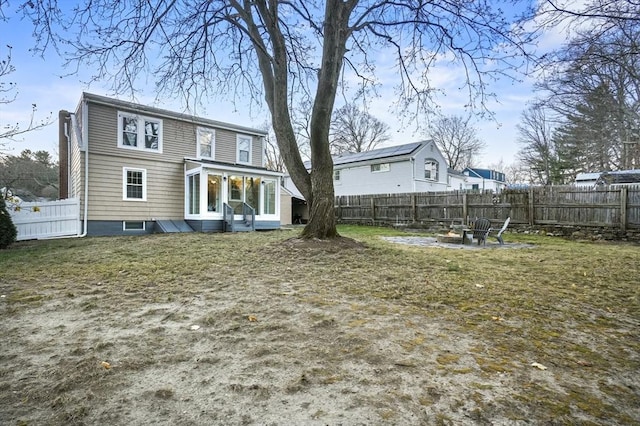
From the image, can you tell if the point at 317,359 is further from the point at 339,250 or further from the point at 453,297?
the point at 339,250

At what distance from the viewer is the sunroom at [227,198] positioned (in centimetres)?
1348

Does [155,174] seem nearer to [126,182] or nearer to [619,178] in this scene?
[126,182]

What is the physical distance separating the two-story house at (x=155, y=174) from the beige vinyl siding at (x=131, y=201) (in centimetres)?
3

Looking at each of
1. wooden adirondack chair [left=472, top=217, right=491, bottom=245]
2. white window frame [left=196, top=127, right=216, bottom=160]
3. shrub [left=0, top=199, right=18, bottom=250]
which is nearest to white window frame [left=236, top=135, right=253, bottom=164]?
white window frame [left=196, top=127, right=216, bottom=160]

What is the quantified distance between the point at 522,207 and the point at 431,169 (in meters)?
11.7

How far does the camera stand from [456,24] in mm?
6824

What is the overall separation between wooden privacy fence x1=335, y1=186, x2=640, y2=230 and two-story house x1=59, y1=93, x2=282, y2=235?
242 inches

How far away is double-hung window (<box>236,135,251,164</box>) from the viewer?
16.3 meters

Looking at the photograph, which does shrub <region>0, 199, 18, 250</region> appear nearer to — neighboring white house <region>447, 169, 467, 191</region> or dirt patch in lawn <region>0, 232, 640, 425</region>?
dirt patch in lawn <region>0, 232, 640, 425</region>

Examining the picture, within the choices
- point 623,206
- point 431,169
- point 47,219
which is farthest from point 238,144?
point 623,206

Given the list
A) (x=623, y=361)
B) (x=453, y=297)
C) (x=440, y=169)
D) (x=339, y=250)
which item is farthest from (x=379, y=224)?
(x=623, y=361)

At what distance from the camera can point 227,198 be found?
14.2 meters

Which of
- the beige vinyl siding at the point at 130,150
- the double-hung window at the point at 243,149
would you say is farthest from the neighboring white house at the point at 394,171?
the beige vinyl siding at the point at 130,150

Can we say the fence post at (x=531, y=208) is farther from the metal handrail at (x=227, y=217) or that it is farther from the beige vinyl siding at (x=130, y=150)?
the beige vinyl siding at (x=130, y=150)
